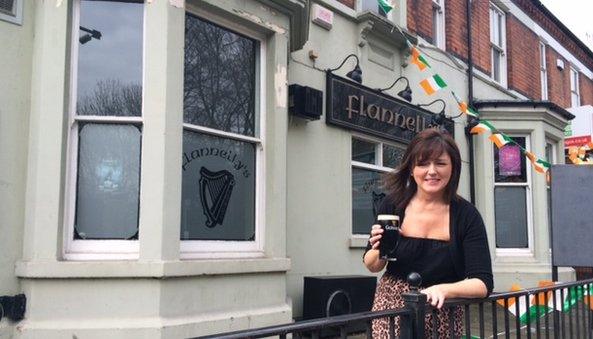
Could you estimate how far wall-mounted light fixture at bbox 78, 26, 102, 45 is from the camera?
4.68 meters

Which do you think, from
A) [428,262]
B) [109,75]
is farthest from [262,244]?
[428,262]

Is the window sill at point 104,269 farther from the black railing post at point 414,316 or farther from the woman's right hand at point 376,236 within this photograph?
the black railing post at point 414,316

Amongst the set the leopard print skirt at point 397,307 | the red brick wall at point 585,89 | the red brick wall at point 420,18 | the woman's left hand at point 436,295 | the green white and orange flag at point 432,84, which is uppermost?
the red brick wall at point 585,89

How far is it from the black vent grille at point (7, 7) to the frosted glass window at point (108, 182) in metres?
1.01

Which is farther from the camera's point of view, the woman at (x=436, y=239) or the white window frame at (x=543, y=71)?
the white window frame at (x=543, y=71)

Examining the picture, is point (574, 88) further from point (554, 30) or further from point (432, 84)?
point (432, 84)

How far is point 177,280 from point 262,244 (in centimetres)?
112

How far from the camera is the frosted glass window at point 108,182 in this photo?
A: 4.52 m

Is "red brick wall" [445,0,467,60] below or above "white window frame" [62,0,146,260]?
Result: above

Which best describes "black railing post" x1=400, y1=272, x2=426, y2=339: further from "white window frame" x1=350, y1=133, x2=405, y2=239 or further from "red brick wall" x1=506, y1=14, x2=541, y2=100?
"red brick wall" x1=506, y1=14, x2=541, y2=100

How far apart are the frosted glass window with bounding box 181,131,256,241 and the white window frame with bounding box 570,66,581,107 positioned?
12826mm

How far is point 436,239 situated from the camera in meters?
2.54

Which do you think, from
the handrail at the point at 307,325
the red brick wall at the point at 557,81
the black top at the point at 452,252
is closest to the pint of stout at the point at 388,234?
the black top at the point at 452,252

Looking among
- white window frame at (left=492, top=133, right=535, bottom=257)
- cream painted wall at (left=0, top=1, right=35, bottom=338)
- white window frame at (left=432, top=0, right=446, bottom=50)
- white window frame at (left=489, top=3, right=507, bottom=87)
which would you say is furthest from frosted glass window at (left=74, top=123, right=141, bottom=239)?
white window frame at (left=489, top=3, right=507, bottom=87)
